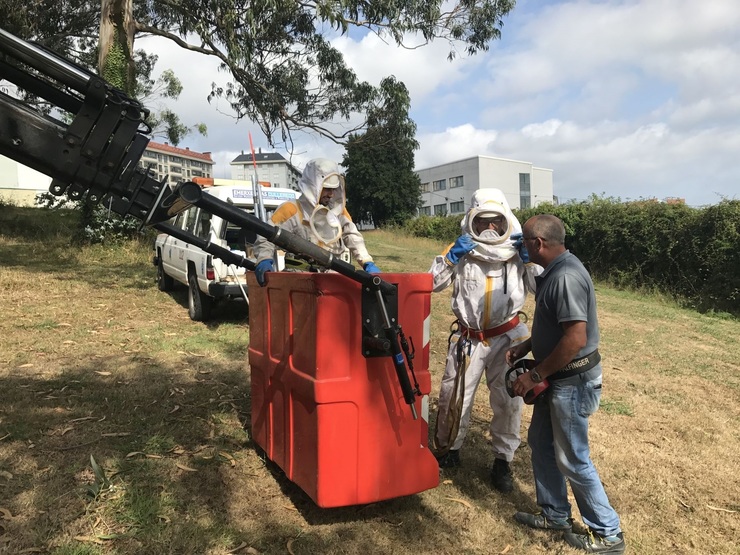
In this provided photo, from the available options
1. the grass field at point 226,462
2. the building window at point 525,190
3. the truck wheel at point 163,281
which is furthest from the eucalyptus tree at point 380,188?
the grass field at point 226,462

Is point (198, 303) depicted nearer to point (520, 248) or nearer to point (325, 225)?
point (325, 225)

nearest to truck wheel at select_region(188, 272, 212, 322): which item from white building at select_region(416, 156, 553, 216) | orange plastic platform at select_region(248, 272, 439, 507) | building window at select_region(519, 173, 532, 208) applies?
orange plastic platform at select_region(248, 272, 439, 507)

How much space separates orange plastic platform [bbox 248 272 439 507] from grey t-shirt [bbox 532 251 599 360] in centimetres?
62

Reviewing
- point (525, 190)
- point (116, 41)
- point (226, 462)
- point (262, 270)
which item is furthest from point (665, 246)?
point (525, 190)

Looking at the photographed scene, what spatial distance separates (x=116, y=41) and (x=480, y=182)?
60.0 metres

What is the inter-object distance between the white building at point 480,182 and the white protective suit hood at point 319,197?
64288mm

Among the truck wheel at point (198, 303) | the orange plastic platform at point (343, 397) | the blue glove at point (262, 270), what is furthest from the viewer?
the truck wheel at point (198, 303)

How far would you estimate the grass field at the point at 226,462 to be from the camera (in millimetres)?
2914

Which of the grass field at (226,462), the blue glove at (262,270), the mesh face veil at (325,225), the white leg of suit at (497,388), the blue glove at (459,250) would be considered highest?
the mesh face veil at (325,225)

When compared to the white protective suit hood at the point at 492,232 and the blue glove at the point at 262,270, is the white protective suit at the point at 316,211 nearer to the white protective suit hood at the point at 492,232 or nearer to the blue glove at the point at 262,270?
the blue glove at the point at 262,270

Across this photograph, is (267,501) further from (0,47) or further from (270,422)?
(0,47)

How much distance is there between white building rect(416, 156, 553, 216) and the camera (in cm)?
6938

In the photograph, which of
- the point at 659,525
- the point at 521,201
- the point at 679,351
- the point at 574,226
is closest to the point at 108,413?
the point at 659,525

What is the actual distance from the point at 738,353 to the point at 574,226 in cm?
912
